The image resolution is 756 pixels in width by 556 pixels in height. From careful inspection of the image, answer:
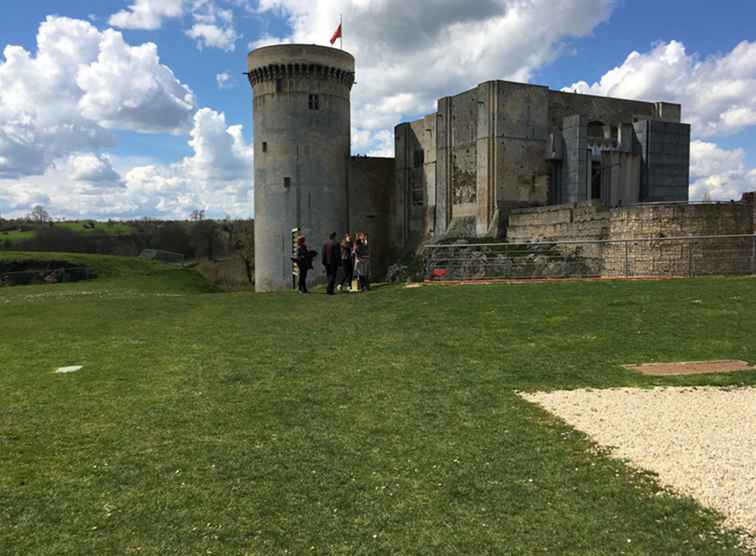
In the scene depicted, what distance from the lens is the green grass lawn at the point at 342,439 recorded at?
420cm

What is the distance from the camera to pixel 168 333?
41.3 feet

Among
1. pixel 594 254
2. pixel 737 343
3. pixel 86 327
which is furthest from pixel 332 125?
pixel 737 343

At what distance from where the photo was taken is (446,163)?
33.8 meters

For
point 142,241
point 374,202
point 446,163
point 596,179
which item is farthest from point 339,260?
point 142,241

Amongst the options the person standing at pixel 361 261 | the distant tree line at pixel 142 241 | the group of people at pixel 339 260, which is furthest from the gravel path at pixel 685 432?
the distant tree line at pixel 142 241

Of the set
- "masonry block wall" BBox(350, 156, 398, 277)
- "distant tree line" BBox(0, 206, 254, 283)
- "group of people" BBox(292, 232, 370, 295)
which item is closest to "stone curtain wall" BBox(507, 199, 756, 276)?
"group of people" BBox(292, 232, 370, 295)

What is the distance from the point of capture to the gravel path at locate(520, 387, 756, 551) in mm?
4645

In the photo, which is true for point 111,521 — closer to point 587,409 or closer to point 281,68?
point 587,409

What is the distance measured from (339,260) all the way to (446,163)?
645 inches

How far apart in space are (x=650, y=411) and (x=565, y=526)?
9.44 feet

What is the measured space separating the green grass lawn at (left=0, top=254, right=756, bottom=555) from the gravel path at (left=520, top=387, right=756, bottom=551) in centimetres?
27

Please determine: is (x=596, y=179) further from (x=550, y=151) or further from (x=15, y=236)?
(x=15, y=236)

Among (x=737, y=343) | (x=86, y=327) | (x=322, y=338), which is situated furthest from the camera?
(x=86, y=327)

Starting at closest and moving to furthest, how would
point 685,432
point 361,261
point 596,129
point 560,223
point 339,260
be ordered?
point 685,432 → point 339,260 → point 361,261 → point 560,223 → point 596,129
